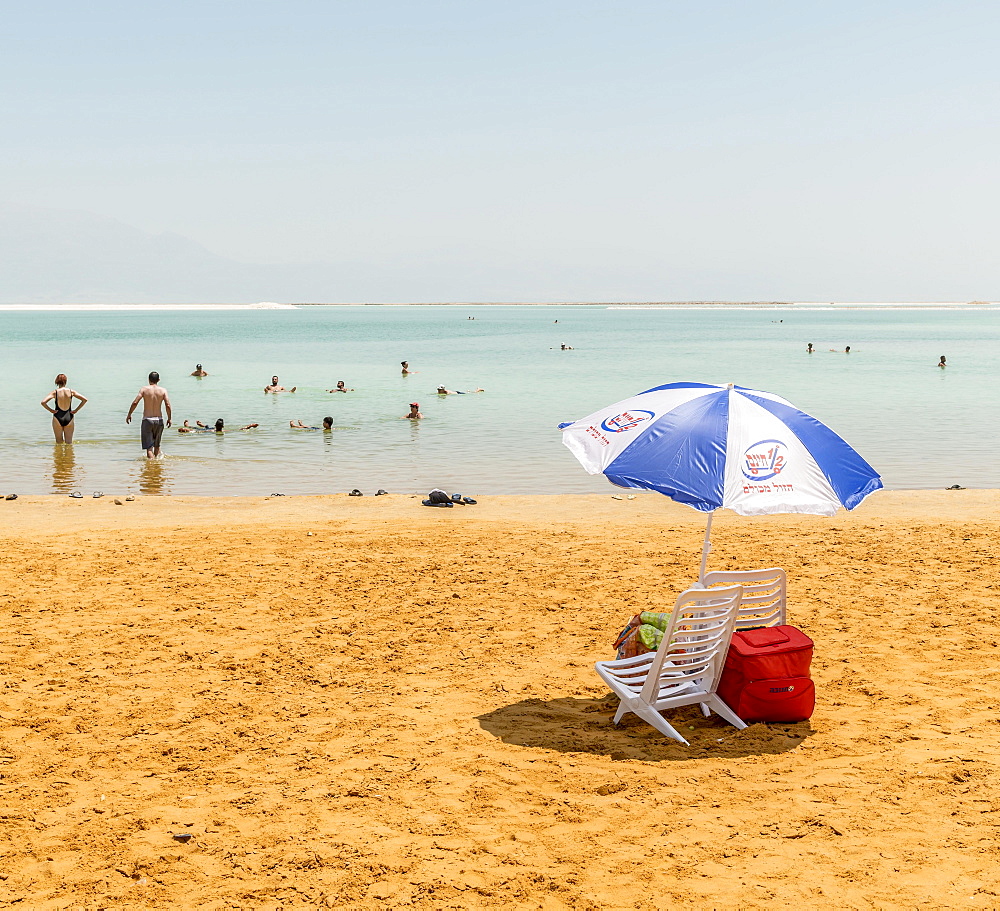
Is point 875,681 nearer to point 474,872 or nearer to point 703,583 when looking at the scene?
point 703,583

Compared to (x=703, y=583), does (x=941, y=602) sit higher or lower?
lower

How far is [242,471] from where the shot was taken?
59.6 ft

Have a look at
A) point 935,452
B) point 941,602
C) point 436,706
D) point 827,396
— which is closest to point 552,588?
point 436,706

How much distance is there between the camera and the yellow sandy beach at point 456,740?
14.0ft

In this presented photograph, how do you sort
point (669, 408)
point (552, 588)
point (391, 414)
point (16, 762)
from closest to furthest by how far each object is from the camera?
point (16, 762)
point (669, 408)
point (552, 588)
point (391, 414)

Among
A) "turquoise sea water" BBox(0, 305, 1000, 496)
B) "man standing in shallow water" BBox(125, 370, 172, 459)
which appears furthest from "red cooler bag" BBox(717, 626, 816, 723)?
"man standing in shallow water" BBox(125, 370, 172, 459)

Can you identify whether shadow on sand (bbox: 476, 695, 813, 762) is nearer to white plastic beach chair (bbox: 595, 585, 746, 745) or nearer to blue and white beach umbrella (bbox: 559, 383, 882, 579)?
white plastic beach chair (bbox: 595, 585, 746, 745)

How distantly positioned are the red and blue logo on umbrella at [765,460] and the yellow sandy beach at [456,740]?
1704 mm

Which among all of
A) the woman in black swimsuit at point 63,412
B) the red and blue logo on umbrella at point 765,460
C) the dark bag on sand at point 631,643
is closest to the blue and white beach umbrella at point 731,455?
the red and blue logo on umbrella at point 765,460

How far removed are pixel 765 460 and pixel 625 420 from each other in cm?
92

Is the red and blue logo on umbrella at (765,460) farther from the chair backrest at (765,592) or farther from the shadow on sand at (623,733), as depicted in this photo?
the shadow on sand at (623,733)

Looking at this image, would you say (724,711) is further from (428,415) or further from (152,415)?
(428,415)

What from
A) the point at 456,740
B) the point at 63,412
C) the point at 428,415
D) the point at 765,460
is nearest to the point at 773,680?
the point at 765,460

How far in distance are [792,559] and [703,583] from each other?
442cm
